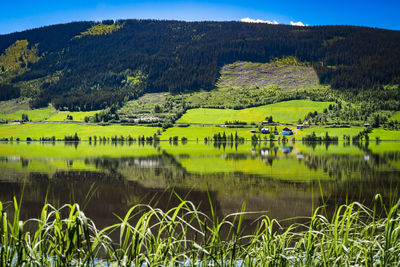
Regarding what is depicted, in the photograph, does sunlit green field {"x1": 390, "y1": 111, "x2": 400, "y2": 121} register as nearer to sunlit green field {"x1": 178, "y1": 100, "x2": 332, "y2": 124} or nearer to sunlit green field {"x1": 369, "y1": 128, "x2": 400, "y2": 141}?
sunlit green field {"x1": 369, "y1": 128, "x2": 400, "y2": 141}

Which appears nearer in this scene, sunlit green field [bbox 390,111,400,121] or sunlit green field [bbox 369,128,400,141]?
sunlit green field [bbox 369,128,400,141]

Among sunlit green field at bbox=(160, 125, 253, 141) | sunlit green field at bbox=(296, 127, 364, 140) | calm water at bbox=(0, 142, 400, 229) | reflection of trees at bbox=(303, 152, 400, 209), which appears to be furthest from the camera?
sunlit green field at bbox=(160, 125, 253, 141)

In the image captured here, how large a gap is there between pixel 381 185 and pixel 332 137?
114 meters

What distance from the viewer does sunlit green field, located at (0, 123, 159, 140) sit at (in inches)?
6545

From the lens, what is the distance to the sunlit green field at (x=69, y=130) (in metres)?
166

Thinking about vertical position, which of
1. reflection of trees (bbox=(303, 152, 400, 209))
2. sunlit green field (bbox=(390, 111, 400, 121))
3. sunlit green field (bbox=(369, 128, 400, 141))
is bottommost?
sunlit green field (bbox=(369, 128, 400, 141))

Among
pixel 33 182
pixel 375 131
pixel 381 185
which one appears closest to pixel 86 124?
pixel 375 131

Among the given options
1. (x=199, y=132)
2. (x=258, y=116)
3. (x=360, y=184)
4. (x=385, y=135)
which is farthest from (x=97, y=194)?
(x=258, y=116)

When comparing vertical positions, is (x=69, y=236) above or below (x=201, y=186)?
above

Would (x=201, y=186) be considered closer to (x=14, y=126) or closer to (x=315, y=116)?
(x=315, y=116)

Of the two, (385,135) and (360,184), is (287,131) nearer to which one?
(385,135)

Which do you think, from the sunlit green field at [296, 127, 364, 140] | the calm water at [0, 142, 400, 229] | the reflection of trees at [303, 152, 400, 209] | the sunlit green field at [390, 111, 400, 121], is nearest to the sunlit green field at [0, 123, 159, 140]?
the sunlit green field at [296, 127, 364, 140]

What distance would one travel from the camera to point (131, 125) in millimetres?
183250

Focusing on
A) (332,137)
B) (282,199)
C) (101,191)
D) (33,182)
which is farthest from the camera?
(332,137)
